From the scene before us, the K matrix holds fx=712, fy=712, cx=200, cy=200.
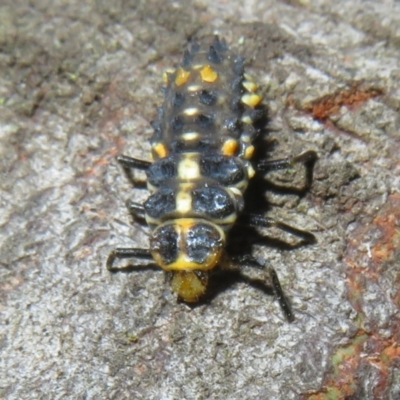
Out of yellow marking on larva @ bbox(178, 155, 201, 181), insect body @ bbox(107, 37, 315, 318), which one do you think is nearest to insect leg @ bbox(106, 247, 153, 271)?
insect body @ bbox(107, 37, 315, 318)

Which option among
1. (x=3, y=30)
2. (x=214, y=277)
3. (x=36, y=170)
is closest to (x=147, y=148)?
(x=36, y=170)

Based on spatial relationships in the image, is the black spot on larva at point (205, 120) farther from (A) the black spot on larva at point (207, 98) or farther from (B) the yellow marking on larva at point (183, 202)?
(B) the yellow marking on larva at point (183, 202)

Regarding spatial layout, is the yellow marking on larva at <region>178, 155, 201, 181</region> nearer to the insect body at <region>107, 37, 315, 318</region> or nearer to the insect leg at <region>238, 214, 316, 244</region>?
the insect body at <region>107, 37, 315, 318</region>

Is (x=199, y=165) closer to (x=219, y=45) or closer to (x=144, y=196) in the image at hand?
(x=144, y=196)

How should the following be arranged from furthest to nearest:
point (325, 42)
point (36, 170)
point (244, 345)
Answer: point (325, 42), point (36, 170), point (244, 345)

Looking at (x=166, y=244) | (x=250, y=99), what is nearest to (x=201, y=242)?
(x=166, y=244)

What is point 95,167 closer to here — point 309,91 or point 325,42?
point 309,91
